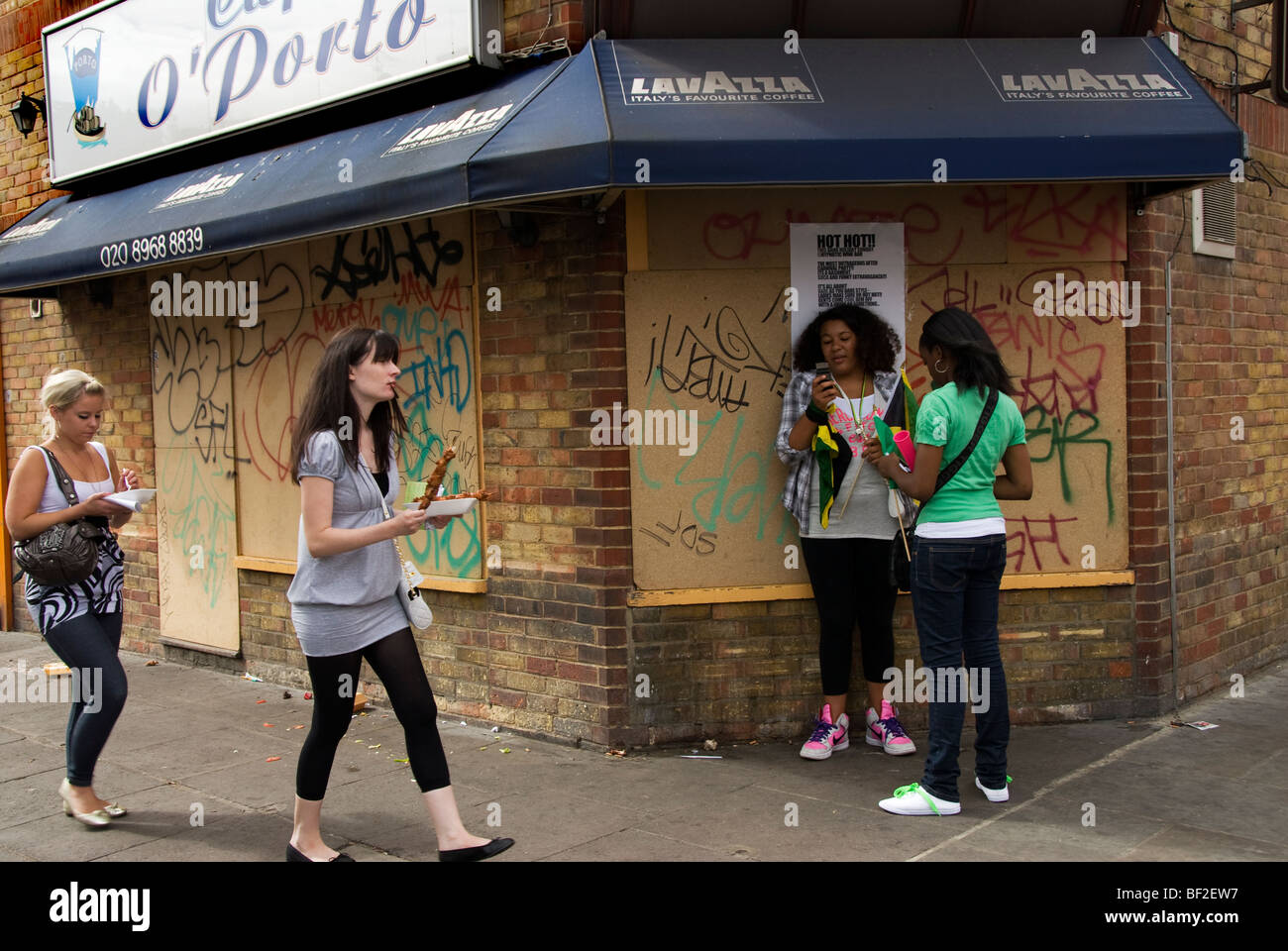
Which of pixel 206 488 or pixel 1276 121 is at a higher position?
pixel 1276 121

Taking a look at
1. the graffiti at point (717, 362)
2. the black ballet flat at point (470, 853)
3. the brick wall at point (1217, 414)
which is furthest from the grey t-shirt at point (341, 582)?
the brick wall at point (1217, 414)

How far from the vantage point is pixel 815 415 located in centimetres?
538

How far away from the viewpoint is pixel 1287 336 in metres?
7.45

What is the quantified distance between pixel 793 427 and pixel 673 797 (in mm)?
1789

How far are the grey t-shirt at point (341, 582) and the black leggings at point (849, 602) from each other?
7.32 feet

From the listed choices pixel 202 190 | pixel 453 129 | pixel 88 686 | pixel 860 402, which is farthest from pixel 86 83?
pixel 860 402

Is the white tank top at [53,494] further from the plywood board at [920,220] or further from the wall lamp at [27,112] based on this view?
the wall lamp at [27,112]

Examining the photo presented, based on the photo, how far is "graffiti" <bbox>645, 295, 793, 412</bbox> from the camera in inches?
222

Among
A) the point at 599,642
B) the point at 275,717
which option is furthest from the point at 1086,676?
the point at 275,717

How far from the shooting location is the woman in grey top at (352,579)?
3.91 meters

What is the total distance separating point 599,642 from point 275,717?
2.16 metres

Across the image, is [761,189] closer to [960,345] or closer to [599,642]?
[960,345]

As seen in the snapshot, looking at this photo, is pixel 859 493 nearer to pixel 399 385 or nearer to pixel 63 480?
pixel 399 385

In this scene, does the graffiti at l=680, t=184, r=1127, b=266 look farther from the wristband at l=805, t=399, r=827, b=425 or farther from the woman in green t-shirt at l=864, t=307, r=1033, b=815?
the woman in green t-shirt at l=864, t=307, r=1033, b=815
